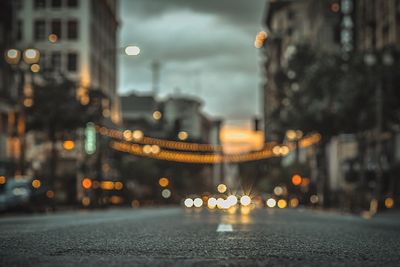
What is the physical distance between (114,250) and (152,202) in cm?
8339

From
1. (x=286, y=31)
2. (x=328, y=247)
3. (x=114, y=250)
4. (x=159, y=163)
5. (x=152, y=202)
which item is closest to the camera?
(x=114, y=250)

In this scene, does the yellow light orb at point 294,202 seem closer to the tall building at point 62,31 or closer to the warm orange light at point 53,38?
the tall building at point 62,31

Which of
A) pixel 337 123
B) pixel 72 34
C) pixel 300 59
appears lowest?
pixel 337 123

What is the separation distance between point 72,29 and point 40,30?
3.19 meters

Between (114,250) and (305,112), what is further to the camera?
(305,112)

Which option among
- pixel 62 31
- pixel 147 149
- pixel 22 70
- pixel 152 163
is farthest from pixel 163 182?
pixel 22 70

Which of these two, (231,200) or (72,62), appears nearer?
(231,200)

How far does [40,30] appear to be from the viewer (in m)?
75.3

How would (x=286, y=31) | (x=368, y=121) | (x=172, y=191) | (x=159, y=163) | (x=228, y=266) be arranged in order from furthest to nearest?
1. (x=286, y=31)
2. (x=172, y=191)
3. (x=159, y=163)
4. (x=368, y=121)
5. (x=228, y=266)

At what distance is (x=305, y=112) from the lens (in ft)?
145

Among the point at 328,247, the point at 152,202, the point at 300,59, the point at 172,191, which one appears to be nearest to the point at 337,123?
the point at 300,59

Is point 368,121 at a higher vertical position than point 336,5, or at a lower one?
lower

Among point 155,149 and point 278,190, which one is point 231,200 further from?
point 155,149

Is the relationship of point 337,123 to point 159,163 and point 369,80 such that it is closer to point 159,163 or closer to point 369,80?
point 369,80
